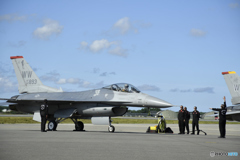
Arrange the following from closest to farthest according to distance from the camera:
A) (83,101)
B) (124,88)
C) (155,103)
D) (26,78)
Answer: (155,103) → (124,88) → (83,101) → (26,78)

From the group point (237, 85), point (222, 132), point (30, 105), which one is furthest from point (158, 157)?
point (237, 85)

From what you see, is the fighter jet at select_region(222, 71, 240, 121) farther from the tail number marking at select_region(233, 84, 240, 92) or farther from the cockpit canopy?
the cockpit canopy

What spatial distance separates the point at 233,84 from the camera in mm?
24188

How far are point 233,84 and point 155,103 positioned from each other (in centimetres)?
771

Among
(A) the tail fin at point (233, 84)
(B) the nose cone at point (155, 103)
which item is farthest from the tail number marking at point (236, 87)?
(B) the nose cone at point (155, 103)

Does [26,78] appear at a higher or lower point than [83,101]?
higher

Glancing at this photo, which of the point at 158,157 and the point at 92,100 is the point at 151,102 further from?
the point at 158,157

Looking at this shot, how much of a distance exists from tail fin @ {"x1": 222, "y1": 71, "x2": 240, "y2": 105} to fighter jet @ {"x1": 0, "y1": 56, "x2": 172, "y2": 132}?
6772mm

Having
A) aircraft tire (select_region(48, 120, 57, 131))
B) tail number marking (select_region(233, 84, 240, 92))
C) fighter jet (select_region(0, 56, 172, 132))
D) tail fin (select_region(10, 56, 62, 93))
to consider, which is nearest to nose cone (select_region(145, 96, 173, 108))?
fighter jet (select_region(0, 56, 172, 132))

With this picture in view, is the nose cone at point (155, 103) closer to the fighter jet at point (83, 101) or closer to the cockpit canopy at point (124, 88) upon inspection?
the fighter jet at point (83, 101)

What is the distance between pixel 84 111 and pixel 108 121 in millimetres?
1881

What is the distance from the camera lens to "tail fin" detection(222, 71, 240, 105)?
23.6 meters

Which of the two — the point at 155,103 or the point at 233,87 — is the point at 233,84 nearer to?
the point at 233,87

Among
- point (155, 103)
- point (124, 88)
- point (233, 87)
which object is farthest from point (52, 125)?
point (233, 87)
